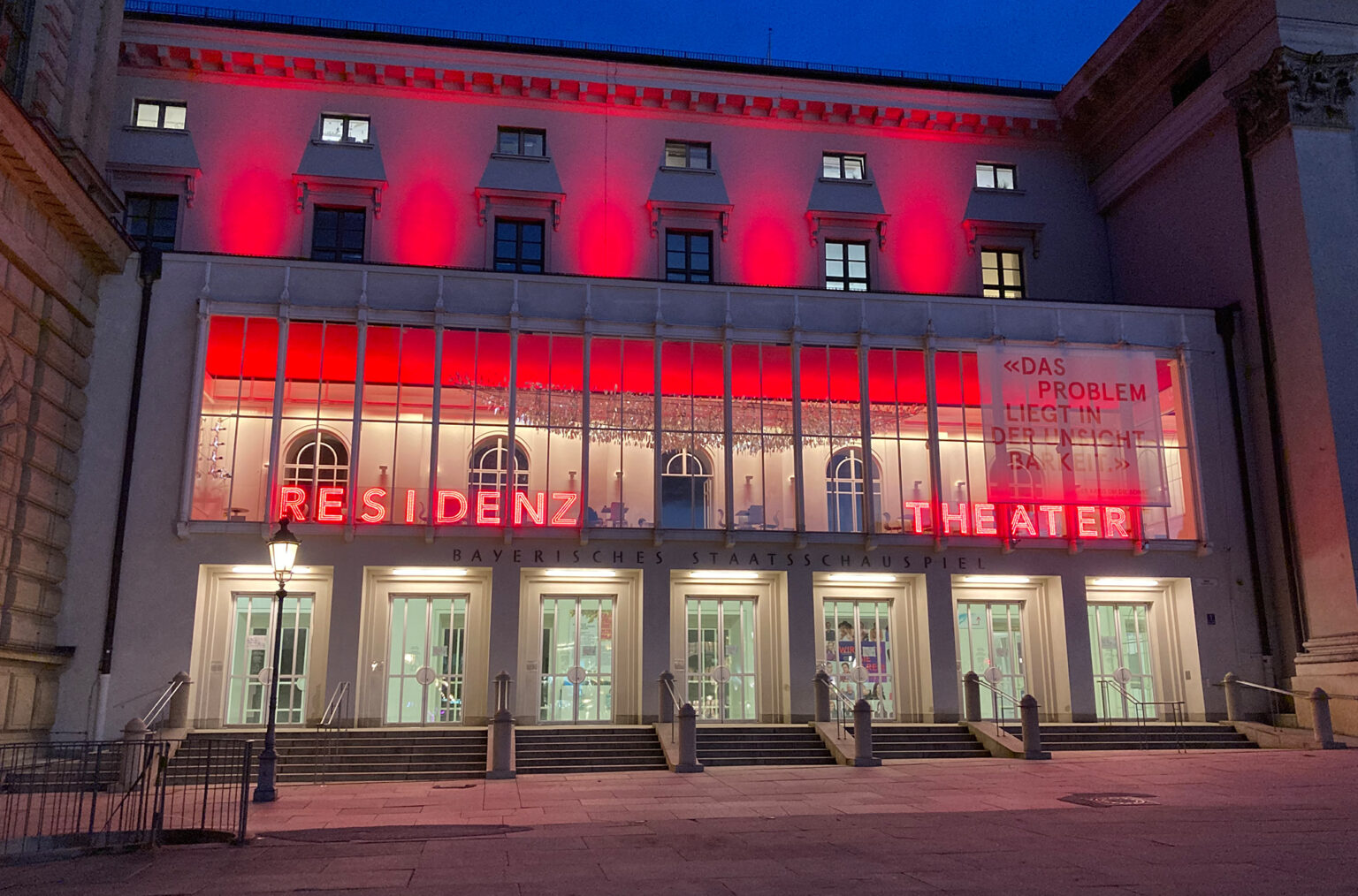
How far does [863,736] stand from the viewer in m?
22.0

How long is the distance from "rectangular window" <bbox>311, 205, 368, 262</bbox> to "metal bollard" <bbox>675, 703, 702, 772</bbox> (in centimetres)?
1665

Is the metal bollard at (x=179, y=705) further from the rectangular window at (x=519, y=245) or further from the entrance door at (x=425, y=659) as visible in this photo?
the rectangular window at (x=519, y=245)

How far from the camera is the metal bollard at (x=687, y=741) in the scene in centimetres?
2134

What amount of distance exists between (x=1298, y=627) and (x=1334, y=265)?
892 cm

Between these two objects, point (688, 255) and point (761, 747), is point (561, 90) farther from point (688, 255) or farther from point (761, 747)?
point (761, 747)

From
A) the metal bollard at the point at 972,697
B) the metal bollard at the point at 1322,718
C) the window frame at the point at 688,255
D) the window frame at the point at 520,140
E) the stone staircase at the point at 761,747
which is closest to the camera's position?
the stone staircase at the point at 761,747

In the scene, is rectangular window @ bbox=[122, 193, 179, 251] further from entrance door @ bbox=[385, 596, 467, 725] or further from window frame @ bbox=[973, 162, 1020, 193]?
window frame @ bbox=[973, 162, 1020, 193]

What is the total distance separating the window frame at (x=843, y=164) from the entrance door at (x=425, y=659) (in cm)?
1700

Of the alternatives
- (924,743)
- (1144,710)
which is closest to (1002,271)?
(1144,710)

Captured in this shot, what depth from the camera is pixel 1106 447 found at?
27.8 meters

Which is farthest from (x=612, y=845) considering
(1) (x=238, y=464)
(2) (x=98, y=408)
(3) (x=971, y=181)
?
(3) (x=971, y=181)

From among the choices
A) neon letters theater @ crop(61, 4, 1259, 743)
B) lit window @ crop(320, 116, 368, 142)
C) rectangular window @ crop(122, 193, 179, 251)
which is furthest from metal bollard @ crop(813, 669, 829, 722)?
rectangular window @ crop(122, 193, 179, 251)

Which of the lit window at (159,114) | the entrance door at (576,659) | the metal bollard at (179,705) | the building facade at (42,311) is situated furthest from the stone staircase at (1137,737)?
the lit window at (159,114)

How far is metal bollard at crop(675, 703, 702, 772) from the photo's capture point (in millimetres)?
21344
